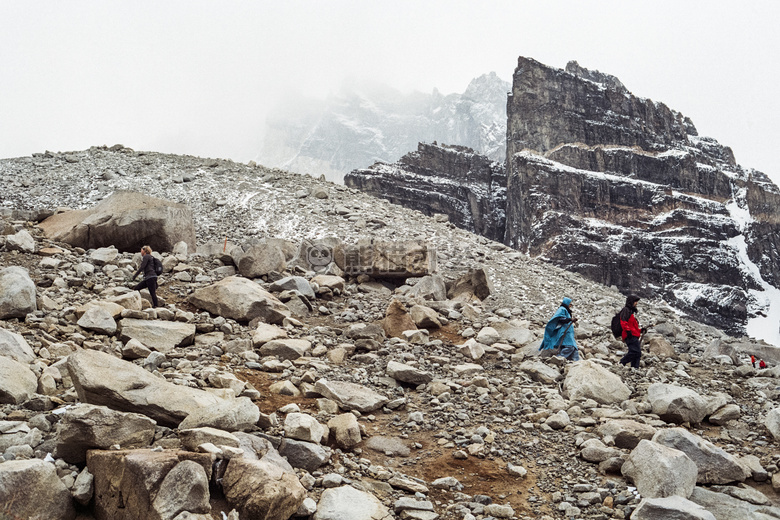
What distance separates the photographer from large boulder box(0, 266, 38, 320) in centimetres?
924

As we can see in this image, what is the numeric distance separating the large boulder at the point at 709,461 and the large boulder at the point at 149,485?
551 cm

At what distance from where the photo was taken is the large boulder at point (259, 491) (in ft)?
15.0

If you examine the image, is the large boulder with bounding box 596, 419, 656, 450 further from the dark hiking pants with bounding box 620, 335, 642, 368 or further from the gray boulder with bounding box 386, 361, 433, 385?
the dark hiking pants with bounding box 620, 335, 642, 368

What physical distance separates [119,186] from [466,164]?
540 feet

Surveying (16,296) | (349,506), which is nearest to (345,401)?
(349,506)

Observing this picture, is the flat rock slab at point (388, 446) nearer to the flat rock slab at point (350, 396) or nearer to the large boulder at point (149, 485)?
the flat rock slab at point (350, 396)

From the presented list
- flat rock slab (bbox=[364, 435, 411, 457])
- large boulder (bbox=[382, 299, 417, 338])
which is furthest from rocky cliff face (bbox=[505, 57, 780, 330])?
flat rock slab (bbox=[364, 435, 411, 457])

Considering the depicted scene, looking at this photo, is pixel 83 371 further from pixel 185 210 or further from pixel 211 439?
pixel 185 210

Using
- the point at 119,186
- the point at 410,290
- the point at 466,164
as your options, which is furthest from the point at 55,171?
the point at 466,164

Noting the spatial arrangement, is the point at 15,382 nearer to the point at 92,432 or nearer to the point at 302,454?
the point at 92,432

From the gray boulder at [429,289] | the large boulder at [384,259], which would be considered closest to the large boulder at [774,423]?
the gray boulder at [429,289]

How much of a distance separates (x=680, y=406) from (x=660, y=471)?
2.87 m

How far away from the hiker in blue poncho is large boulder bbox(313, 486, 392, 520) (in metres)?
6.73

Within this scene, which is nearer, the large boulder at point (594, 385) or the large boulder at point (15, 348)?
the large boulder at point (15, 348)
